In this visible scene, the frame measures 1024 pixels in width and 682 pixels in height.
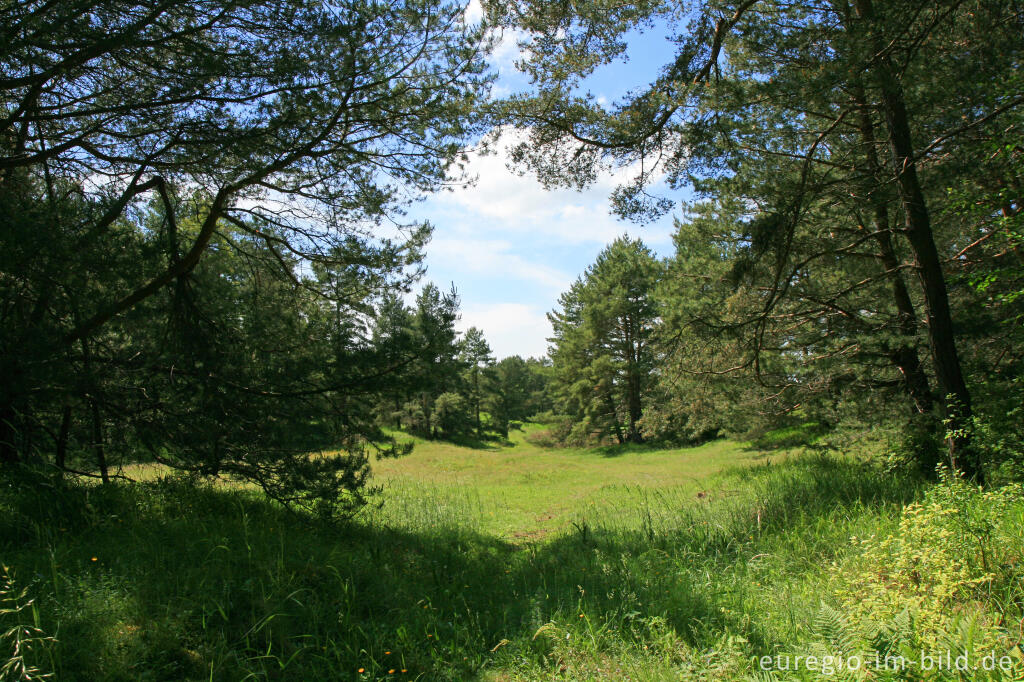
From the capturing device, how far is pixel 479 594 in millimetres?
4477

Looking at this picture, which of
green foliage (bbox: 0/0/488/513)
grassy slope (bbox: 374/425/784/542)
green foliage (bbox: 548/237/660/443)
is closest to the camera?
green foliage (bbox: 0/0/488/513)

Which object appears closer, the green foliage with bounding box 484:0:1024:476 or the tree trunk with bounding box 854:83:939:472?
the green foliage with bounding box 484:0:1024:476

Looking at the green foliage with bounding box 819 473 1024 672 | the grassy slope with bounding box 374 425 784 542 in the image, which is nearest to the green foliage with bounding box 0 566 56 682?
the green foliage with bounding box 819 473 1024 672

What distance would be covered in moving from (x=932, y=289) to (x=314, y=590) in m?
7.83

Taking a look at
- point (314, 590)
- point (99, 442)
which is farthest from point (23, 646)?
point (99, 442)

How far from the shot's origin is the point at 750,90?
19.7ft

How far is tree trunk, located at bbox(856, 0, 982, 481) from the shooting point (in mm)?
5680

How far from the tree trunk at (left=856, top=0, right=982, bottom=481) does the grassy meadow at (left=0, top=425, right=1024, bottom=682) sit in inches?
37.3

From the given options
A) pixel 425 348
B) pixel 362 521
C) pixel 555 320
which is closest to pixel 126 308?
pixel 425 348

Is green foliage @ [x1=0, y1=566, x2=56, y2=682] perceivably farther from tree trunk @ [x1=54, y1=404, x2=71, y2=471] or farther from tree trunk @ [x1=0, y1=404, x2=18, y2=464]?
tree trunk @ [x1=54, y1=404, x2=71, y2=471]

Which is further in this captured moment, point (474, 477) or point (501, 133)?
point (474, 477)

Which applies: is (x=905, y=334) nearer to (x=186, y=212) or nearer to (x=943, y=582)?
(x=943, y=582)

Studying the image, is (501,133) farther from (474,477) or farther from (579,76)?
(474,477)

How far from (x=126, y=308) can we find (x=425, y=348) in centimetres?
304
